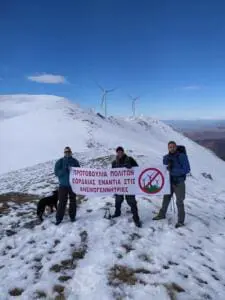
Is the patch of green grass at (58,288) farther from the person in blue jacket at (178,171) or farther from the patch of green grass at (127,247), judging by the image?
the person in blue jacket at (178,171)

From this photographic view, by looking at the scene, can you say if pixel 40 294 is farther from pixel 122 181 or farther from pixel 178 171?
pixel 178 171

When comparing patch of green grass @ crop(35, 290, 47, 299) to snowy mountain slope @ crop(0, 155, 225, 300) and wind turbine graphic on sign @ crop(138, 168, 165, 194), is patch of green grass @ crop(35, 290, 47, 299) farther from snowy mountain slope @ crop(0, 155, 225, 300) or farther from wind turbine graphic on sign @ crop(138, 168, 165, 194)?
wind turbine graphic on sign @ crop(138, 168, 165, 194)

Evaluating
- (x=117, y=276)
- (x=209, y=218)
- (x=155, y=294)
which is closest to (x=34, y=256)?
(x=117, y=276)

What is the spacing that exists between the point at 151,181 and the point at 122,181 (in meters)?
1.24

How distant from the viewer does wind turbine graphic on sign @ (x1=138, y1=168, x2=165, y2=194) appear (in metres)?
11.7

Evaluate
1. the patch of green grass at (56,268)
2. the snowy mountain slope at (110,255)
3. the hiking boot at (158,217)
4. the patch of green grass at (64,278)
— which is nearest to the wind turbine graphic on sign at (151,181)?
the hiking boot at (158,217)

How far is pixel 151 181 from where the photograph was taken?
1189 cm

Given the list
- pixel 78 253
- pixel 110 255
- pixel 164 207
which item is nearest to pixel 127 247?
pixel 110 255

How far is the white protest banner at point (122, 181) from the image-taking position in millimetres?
11711

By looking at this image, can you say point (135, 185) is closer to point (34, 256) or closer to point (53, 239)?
point (53, 239)

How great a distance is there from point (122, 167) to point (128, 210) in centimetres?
223

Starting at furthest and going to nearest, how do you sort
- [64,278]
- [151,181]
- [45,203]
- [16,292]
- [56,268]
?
[45,203] < [151,181] < [56,268] < [64,278] < [16,292]

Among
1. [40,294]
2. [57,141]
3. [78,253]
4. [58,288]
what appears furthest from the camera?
[57,141]

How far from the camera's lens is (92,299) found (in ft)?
21.5
